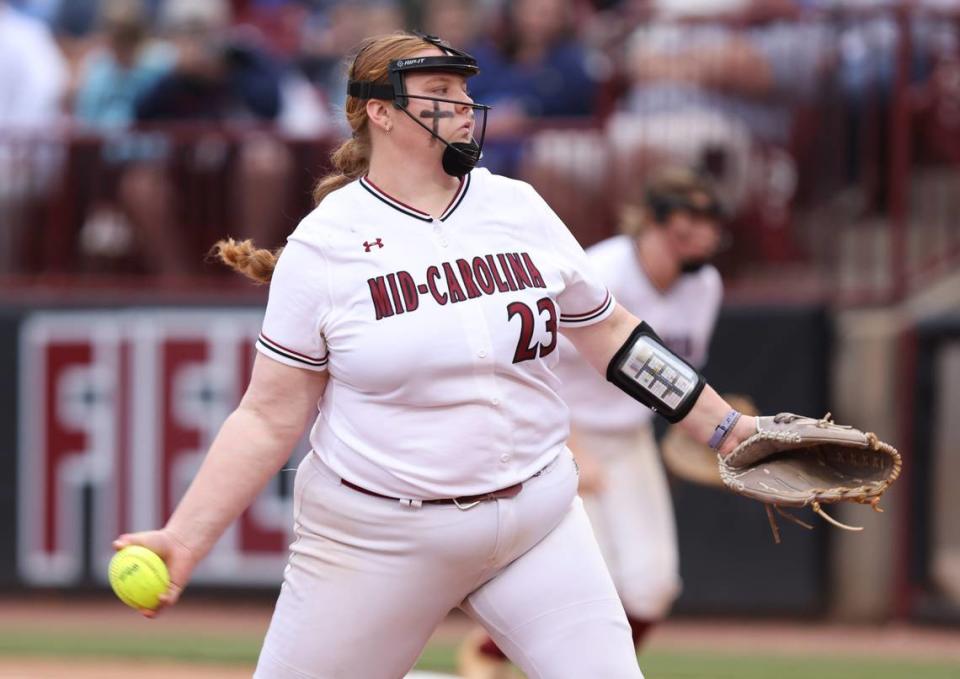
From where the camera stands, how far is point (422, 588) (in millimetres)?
3676

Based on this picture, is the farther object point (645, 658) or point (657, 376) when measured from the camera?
point (645, 658)

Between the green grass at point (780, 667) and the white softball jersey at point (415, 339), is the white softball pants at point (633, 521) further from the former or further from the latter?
the white softball jersey at point (415, 339)

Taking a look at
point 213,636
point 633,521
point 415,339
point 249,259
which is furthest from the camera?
point 213,636

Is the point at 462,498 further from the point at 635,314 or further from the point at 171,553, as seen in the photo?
the point at 635,314

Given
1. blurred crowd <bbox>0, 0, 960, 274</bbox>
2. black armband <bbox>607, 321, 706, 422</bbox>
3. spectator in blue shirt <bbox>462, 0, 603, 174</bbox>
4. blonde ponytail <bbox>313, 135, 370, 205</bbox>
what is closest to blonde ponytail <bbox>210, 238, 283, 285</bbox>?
blonde ponytail <bbox>313, 135, 370, 205</bbox>

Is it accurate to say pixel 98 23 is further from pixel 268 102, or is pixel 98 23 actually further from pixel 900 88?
pixel 900 88

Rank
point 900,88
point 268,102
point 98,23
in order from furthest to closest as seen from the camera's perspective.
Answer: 1. point 98,23
2. point 268,102
3. point 900,88

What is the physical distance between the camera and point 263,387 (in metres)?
3.67

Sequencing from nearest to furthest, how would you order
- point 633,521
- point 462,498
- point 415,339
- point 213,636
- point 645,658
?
point 415,339 < point 462,498 < point 633,521 < point 645,658 < point 213,636

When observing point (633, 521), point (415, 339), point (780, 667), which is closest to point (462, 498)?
point (415, 339)

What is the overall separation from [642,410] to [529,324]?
111 inches

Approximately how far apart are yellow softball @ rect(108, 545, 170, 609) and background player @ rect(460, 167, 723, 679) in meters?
2.79

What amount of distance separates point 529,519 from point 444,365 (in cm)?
45

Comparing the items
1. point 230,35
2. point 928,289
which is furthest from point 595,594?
point 230,35
